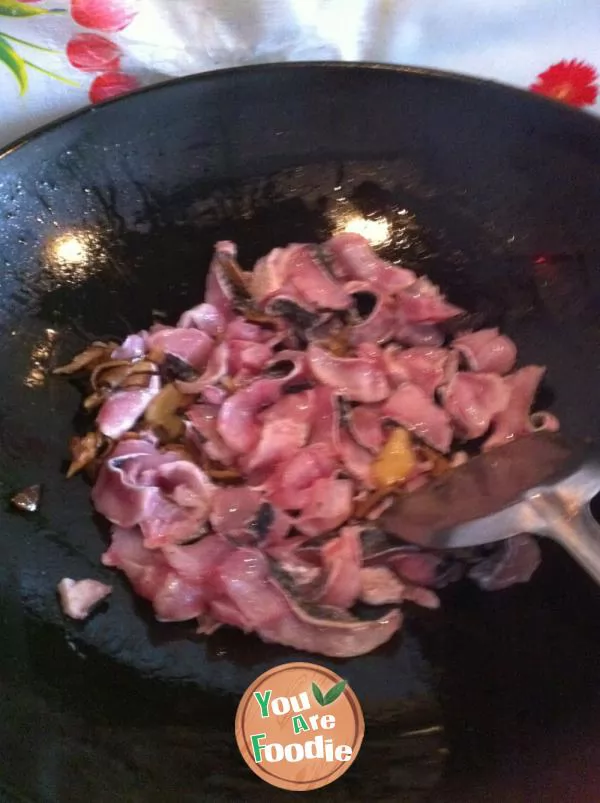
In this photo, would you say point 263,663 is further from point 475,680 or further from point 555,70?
point 555,70

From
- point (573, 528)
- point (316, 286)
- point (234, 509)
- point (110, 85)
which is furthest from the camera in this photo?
point (110, 85)

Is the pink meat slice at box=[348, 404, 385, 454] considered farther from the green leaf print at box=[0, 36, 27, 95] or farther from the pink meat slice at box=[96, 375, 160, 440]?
the green leaf print at box=[0, 36, 27, 95]

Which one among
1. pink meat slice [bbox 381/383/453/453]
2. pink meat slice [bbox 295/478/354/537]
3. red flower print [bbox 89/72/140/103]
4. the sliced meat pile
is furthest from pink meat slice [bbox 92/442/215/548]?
red flower print [bbox 89/72/140/103]

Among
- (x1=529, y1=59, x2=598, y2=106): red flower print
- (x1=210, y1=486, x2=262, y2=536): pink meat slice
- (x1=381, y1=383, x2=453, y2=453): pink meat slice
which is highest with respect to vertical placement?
(x1=529, y1=59, x2=598, y2=106): red flower print

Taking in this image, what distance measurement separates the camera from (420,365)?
0.89m

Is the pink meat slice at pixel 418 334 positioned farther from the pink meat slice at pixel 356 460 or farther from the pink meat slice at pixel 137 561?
the pink meat slice at pixel 137 561

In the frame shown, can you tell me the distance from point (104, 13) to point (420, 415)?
2.05 ft

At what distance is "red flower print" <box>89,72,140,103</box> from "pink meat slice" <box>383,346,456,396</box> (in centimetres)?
50

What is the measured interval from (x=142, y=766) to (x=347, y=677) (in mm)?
198

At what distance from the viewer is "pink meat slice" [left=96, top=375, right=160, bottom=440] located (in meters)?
0.83

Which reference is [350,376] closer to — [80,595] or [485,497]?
[485,497]

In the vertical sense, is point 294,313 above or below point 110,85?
below

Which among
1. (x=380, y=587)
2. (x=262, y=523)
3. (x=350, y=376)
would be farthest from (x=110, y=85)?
(x=380, y=587)

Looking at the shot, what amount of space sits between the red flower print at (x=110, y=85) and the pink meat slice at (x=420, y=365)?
19.8 inches
